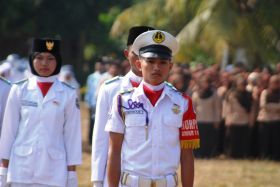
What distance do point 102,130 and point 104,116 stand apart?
12 centimetres

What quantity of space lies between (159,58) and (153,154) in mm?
650

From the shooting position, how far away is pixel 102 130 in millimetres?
7383

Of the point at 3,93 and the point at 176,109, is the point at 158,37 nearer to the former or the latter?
the point at 176,109

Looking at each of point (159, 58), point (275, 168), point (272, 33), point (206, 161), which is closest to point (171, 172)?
point (159, 58)

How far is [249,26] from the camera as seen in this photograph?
20969 mm

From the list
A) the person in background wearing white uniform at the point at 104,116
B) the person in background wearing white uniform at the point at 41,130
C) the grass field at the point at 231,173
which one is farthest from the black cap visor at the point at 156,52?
the grass field at the point at 231,173

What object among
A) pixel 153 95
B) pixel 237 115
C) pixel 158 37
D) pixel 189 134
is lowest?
pixel 189 134

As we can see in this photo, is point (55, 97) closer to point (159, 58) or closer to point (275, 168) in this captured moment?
point (159, 58)

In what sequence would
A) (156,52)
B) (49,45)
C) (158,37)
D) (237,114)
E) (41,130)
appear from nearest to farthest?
(156,52) < (158,37) < (41,130) < (49,45) < (237,114)

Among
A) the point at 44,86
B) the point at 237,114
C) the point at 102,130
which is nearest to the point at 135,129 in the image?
the point at 102,130

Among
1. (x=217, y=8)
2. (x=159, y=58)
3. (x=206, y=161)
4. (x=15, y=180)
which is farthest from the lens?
(x=217, y=8)

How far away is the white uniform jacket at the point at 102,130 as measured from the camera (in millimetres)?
7320

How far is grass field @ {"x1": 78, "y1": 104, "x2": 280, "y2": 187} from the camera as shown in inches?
575

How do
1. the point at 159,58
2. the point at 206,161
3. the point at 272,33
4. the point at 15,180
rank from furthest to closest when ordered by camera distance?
1. the point at 272,33
2. the point at 206,161
3. the point at 15,180
4. the point at 159,58
